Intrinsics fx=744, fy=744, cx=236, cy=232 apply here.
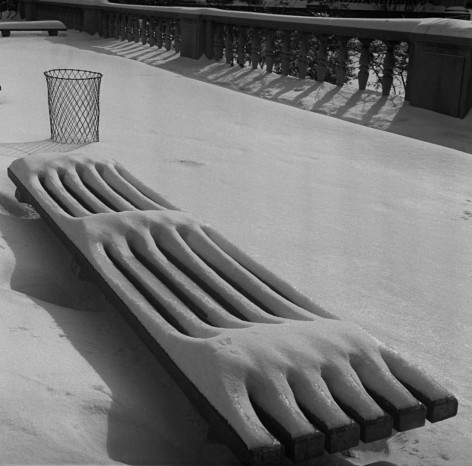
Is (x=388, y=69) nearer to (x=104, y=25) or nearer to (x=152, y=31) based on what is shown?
(x=152, y=31)

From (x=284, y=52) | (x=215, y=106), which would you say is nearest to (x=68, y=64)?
(x=284, y=52)

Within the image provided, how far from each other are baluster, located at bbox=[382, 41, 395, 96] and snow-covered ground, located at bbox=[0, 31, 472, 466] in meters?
0.21

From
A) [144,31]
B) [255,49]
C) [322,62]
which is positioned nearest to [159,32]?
[144,31]

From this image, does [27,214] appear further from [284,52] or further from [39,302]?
[284,52]

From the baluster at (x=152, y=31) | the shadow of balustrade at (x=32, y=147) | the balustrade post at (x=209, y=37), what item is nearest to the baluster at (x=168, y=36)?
the baluster at (x=152, y=31)

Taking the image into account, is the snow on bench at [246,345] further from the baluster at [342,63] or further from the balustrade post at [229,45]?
the balustrade post at [229,45]

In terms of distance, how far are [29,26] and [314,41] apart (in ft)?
25.0

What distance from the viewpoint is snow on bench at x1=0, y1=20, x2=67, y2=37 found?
682 inches

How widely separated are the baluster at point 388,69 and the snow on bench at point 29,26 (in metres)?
10.5

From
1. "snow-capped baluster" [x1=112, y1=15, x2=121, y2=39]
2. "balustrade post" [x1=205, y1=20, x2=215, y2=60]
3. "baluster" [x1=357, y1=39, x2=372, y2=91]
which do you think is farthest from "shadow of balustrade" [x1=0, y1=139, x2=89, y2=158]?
"snow-capped baluster" [x1=112, y1=15, x2=121, y2=39]

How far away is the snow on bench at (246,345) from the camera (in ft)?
7.13

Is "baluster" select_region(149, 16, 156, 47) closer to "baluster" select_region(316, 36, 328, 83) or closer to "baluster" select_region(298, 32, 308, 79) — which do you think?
"baluster" select_region(298, 32, 308, 79)

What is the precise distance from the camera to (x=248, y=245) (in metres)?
4.24

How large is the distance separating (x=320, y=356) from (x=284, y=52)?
9.79m
